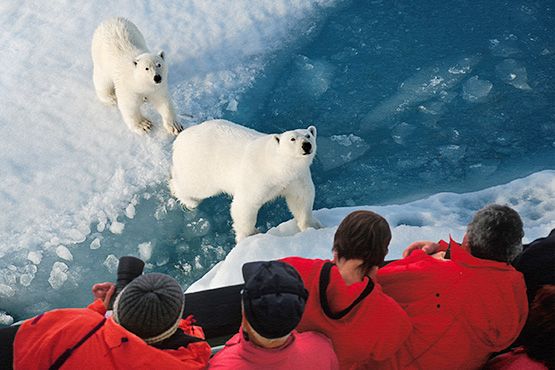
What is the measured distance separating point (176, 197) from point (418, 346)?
231cm

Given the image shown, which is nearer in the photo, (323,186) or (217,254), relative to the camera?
(217,254)

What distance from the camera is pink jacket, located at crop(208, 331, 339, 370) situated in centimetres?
129

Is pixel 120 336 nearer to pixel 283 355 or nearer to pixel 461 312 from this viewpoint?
pixel 283 355

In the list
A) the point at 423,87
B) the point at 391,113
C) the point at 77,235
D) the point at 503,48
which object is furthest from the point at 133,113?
the point at 503,48

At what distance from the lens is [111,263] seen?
10.8 ft

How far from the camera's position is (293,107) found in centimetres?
414

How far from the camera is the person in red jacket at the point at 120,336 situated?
1.24m

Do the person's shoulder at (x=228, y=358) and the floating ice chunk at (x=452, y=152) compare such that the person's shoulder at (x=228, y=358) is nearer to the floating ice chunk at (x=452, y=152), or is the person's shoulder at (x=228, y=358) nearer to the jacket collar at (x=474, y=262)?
the jacket collar at (x=474, y=262)

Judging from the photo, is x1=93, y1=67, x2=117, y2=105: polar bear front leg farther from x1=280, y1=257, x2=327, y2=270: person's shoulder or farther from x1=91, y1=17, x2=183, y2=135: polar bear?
x1=280, y1=257, x2=327, y2=270: person's shoulder

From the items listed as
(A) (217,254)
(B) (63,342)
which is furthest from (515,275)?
(A) (217,254)

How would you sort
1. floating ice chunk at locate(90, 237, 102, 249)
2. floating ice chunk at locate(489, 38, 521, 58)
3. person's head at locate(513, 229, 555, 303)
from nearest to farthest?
person's head at locate(513, 229, 555, 303)
floating ice chunk at locate(90, 237, 102, 249)
floating ice chunk at locate(489, 38, 521, 58)

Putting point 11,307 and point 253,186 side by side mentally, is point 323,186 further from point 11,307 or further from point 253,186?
point 11,307

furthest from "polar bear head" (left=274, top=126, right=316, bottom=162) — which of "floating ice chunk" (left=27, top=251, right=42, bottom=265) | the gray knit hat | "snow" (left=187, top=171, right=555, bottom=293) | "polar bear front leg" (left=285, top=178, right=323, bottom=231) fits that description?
"floating ice chunk" (left=27, top=251, right=42, bottom=265)

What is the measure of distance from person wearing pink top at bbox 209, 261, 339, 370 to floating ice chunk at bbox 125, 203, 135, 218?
7.40 feet
